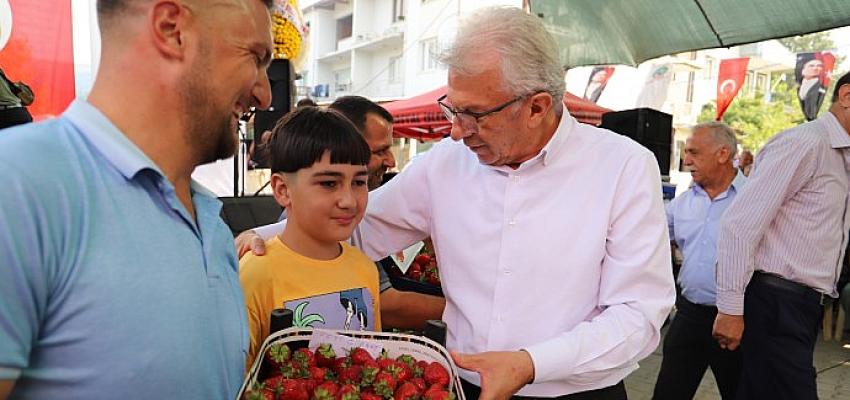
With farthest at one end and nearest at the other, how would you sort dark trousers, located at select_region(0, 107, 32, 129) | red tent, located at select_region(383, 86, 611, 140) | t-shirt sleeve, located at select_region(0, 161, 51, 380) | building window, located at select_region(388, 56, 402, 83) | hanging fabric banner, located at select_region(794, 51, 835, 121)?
building window, located at select_region(388, 56, 402, 83) < hanging fabric banner, located at select_region(794, 51, 835, 121) < red tent, located at select_region(383, 86, 611, 140) < dark trousers, located at select_region(0, 107, 32, 129) < t-shirt sleeve, located at select_region(0, 161, 51, 380)

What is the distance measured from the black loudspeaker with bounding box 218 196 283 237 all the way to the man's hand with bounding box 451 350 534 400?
380 cm

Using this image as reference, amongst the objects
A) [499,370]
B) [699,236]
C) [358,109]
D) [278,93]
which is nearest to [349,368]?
[499,370]

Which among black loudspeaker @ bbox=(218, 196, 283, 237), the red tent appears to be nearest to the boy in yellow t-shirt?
black loudspeaker @ bbox=(218, 196, 283, 237)

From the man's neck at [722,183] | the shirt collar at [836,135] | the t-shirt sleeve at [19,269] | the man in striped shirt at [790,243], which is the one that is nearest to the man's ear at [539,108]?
the t-shirt sleeve at [19,269]

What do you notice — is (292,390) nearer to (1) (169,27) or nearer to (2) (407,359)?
(2) (407,359)

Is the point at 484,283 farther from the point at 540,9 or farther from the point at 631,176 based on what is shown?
the point at 540,9

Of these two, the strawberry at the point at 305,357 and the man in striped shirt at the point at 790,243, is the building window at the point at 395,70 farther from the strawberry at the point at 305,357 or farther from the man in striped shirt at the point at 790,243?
the strawberry at the point at 305,357

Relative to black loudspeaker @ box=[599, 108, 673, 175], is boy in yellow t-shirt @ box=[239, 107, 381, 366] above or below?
below

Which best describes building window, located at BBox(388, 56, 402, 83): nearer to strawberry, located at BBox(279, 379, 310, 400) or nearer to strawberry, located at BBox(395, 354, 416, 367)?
strawberry, located at BBox(395, 354, 416, 367)

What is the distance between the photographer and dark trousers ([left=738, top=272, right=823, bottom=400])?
2.58m

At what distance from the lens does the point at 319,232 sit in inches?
68.6

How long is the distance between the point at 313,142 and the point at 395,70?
1045 inches

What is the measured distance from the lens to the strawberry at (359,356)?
132cm

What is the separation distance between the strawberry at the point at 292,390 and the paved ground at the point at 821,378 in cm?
399
